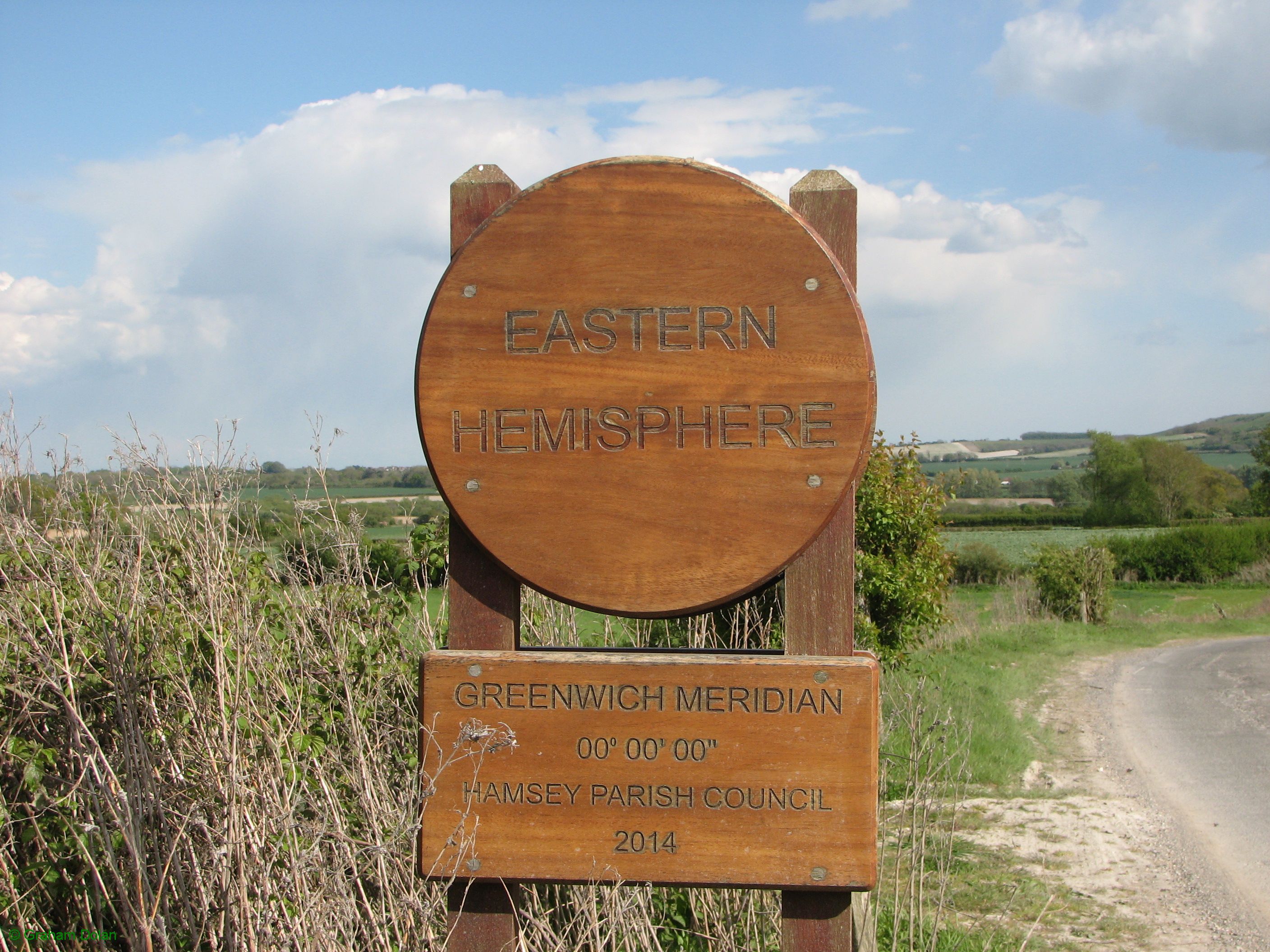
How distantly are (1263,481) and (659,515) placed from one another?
217ft

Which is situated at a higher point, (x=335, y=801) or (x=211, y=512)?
(x=211, y=512)

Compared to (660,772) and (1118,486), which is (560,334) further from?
(1118,486)

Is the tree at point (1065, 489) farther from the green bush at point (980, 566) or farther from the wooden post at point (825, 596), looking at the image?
the wooden post at point (825, 596)

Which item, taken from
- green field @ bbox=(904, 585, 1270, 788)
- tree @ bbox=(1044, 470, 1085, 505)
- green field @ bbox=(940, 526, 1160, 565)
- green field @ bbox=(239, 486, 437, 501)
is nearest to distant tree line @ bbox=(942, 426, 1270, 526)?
green field @ bbox=(940, 526, 1160, 565)

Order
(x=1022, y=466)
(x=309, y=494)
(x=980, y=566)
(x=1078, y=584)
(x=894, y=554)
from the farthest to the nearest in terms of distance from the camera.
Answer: (x=1022, y=466) → (x=980, y=566) → (x=1078, y=584) → (x=894, y=554) → (x=309, y=494)

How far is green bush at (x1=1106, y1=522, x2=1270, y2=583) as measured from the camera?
40031mm

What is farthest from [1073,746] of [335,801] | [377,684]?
[335,801]

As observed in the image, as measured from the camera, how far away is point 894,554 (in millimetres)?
10195

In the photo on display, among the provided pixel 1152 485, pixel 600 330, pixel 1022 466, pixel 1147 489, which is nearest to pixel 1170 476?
pixel 1152 485

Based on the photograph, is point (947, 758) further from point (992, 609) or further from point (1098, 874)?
point (992, 609)

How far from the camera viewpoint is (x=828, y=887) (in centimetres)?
196

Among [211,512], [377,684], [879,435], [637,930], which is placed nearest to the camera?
[637,930]

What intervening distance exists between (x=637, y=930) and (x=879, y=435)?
27.5ft

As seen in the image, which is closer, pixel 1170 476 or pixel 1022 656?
pixel 1022 656
